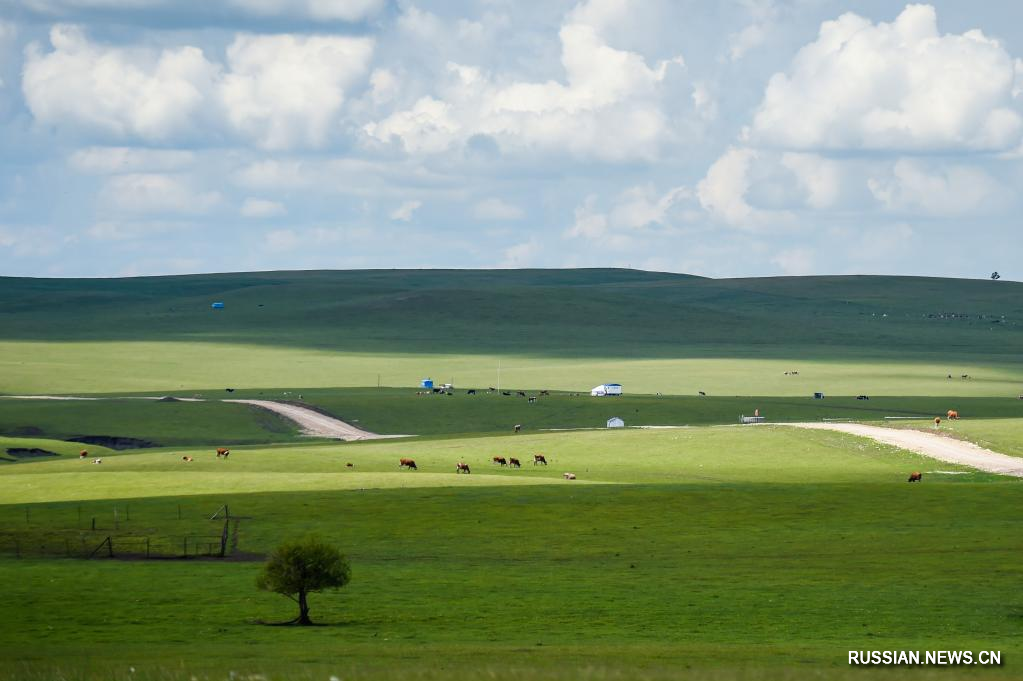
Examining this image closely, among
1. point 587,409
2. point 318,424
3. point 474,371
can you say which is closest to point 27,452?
point 318,424

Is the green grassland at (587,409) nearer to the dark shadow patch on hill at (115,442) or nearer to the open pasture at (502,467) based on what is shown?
the open pasture at (502,467)

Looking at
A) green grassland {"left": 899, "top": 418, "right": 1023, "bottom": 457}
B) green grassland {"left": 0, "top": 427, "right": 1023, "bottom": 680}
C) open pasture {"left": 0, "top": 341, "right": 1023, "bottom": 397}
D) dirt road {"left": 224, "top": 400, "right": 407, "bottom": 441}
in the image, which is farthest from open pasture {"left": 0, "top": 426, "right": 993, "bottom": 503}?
open pasture {"left": 0, "top": 341, "right": 1023, "bottom": 397}

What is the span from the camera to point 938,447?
2965 inches

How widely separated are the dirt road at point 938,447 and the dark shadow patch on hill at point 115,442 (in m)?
45.5

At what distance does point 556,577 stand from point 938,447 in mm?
40229

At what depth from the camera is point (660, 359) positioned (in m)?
165

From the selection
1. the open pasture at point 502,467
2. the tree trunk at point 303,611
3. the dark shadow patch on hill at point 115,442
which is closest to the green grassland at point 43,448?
the dark shadow patch on hill at point 115,442

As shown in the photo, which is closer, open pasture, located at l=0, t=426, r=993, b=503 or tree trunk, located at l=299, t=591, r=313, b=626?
tree trunk, located at l=299, t=591, r=313, b=626

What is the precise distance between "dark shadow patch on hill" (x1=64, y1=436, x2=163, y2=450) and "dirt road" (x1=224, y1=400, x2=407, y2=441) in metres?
11.4

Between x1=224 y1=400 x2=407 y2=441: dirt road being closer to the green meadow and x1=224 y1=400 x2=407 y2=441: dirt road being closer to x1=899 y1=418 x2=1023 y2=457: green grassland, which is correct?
the green meadow

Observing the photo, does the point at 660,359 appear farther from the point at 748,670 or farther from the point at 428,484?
the point at 748,670

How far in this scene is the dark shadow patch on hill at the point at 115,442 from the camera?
9575cm

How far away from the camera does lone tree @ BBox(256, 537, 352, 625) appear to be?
3659cm

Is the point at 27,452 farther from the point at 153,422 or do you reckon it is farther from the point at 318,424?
the point at 318,424
